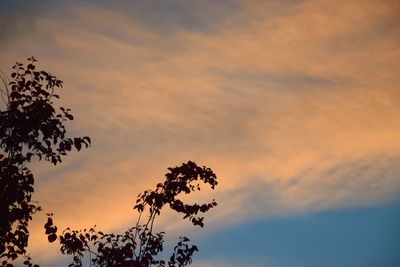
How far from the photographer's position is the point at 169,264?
61.0 feet

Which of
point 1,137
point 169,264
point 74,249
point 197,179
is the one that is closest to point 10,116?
point 1,137

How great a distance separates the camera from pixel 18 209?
37.5 feet

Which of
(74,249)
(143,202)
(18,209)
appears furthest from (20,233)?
(143,202)

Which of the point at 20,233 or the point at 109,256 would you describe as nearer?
the point at 20,233

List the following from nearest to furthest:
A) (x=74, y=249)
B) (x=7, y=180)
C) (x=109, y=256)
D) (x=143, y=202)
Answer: (x=7, y=180) < (x=74, y=249) < (x=143, y=202) < (x=109, y=256)

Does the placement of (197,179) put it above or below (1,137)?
above

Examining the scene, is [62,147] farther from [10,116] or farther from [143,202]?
[143,202]

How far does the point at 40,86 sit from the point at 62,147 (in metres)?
1.81

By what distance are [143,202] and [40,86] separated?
580 cm

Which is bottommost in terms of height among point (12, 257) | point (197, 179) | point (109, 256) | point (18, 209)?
point (12, 257)

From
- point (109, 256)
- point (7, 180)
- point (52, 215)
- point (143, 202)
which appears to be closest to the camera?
point (7, 180)

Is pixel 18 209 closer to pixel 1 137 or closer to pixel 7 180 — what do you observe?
pixel 7 180

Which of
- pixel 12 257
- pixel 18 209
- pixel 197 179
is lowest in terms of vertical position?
pixel 12 257

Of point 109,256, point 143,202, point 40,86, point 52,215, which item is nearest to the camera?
point 40,86
